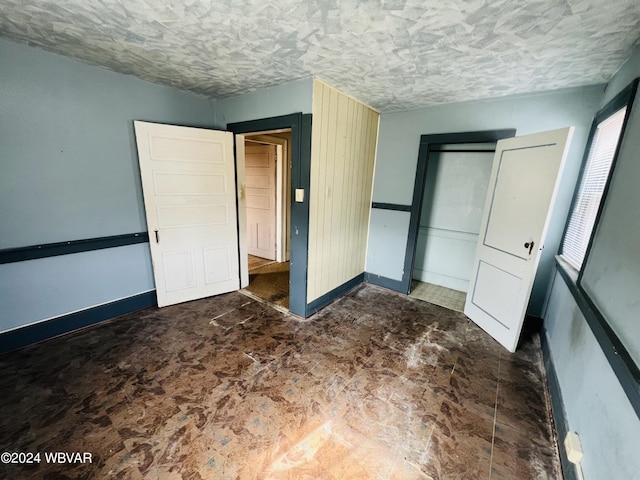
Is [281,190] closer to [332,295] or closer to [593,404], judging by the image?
[332,295]

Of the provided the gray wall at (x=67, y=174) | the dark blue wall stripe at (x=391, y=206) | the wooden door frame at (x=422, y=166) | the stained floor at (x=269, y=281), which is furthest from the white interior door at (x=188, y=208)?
the wooden door frame at (x=422, y=166)

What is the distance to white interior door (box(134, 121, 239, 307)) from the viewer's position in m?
2.57

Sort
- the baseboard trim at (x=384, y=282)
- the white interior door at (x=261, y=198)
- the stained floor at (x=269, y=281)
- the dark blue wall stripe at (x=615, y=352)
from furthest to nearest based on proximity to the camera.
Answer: the white interior door at (x=261, y=198) → the baseboard trim at (x=384, y=282) → the stained floor at (x=269, y=281) → the dark blue wall stripe at (x=615, y=352)

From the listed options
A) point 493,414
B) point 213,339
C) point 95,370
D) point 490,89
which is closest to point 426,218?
point 490,89

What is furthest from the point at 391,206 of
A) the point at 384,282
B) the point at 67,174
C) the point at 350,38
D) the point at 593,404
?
the point at 67,174

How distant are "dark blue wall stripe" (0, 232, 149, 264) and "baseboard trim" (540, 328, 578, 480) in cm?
375

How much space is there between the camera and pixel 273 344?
2320 millimetres

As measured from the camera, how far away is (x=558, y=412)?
5.28ft

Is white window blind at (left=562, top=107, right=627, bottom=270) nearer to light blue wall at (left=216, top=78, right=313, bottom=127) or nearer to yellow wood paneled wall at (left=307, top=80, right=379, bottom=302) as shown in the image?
yellow wood paneled wall at (left=307, top=80, right=379, bottom=302)

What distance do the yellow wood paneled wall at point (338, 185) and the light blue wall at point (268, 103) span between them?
0.39ft

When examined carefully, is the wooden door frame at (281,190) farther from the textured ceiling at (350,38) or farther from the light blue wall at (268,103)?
the textured ceiling at (350,38)

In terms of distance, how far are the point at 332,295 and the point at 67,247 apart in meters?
2.71

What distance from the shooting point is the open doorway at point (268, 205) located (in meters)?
4.07

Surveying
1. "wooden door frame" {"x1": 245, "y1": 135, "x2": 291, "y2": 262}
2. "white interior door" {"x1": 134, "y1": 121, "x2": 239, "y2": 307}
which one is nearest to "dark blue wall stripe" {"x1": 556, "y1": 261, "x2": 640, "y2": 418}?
"white interior door" {"x1": 134, "y1": 121, "x2": 239, "y2": 307}
